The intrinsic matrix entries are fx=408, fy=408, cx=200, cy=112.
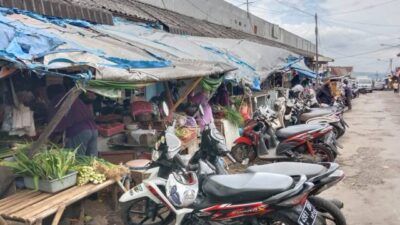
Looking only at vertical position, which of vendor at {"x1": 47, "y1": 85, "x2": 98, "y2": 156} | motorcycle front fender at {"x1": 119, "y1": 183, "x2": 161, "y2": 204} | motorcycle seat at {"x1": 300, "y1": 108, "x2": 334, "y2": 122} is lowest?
motorcycle front fender at {"x1": 119, "y1": 183, "x2": 161, "y2": 204}

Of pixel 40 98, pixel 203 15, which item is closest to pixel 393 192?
pixel 40 98

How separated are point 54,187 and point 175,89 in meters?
5.27

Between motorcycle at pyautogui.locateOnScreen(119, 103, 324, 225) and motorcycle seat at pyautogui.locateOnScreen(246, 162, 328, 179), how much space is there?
0.21 meters

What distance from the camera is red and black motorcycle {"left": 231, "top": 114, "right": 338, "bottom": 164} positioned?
7863 millimetres

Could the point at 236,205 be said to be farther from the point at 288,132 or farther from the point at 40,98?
the point at 288,132

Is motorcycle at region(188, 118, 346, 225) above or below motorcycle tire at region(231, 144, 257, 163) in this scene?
above

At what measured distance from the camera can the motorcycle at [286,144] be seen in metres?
7.87

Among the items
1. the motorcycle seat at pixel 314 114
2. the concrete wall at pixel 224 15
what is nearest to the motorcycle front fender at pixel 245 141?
the motorcycle seat at pixel 314 114

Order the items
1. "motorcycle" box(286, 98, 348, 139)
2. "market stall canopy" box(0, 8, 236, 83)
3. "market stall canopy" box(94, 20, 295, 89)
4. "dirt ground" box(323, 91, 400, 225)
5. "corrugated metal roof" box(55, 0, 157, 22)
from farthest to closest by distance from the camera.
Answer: "motorcycle" box(286, 98, 348, 139), "corrugated metal roof" box(55, 0, 157, 22), "market stall canopy" box(94, 20, 295, 89), "dirt ground" box(323, 91, 400, 225), "market stall canopy" box(0, 8, 236, 83)

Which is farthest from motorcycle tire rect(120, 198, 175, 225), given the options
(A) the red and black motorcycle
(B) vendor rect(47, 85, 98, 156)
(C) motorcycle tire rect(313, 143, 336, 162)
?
(C) motorcycle tire rect(313, 143, 336, 162)

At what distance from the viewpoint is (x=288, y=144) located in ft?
25.9

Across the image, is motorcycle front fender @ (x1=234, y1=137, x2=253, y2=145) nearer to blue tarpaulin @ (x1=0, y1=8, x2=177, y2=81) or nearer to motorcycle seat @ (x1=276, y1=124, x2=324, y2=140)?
motorcycle seat @ (x1=276, y1=124, x2=324, y2=140)

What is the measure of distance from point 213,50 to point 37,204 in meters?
6.89

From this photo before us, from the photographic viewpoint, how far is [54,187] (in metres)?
4.58
